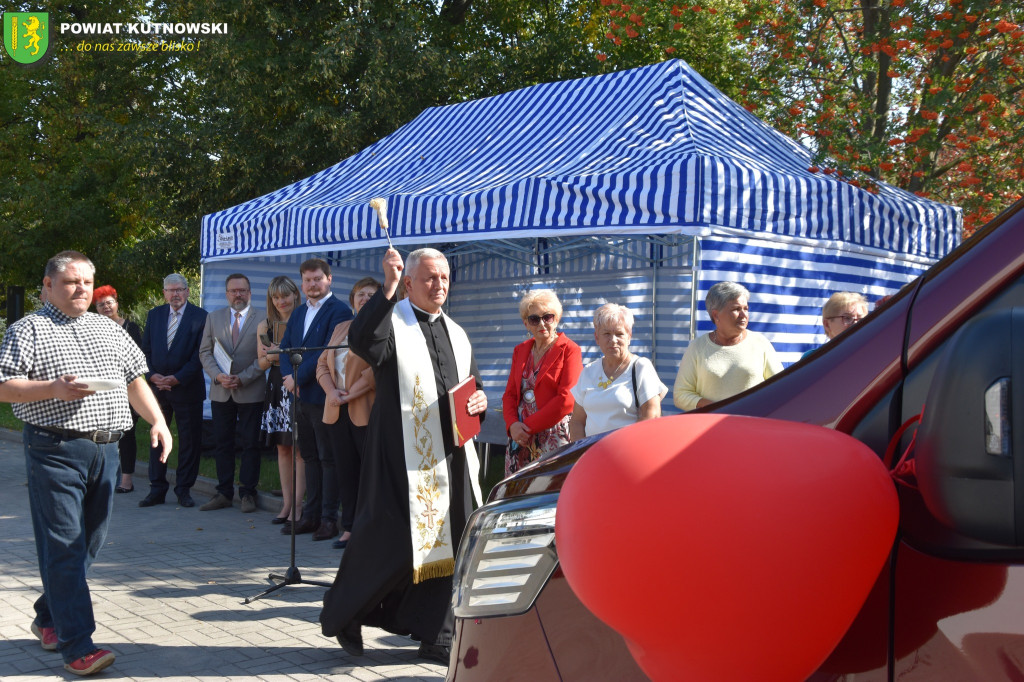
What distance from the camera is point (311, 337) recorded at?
7.37 m

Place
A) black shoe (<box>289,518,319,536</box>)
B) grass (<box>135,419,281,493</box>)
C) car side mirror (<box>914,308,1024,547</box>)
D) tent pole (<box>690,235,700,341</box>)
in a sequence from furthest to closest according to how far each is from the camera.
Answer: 1. grass (<box>135,419,281,493</box>)
2. black shoe (<box>289,518,319,536</box>)
3. tent pole (<box>690,235,700,341</box>)
4. car side mirror (<box>914,308,1024,547</box>)

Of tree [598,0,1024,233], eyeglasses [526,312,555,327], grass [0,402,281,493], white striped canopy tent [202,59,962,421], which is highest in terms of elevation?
tree [598,0,1024,233]

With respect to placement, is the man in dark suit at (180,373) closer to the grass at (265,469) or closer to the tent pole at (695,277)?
the grass at (265,469)

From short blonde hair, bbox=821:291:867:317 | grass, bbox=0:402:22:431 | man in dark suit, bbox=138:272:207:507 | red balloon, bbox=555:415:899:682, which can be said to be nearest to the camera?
red balloon, bbox=555:415:899:682

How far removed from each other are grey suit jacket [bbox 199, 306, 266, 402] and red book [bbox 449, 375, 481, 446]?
4434 millimetres

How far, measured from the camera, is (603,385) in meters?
5.22

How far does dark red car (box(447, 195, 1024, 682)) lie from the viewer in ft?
3.89

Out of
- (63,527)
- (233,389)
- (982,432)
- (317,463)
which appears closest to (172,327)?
(233,389)

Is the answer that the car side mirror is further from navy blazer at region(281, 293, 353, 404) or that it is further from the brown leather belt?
navy blazer at region(281, 293, 353, 404)

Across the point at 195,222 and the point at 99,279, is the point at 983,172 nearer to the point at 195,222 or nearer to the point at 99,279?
the point at 195,222

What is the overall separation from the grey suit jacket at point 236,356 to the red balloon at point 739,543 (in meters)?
7.67

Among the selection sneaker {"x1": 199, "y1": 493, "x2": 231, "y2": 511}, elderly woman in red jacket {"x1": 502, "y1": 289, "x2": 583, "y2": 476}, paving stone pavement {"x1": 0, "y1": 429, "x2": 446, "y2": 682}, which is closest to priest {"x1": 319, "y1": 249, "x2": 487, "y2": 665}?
paving stone pavement {"x1": 0, "y1": 429, "x2": 446, "y2": 682}

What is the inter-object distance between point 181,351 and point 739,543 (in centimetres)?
840

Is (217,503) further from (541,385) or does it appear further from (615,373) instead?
(615,373)
